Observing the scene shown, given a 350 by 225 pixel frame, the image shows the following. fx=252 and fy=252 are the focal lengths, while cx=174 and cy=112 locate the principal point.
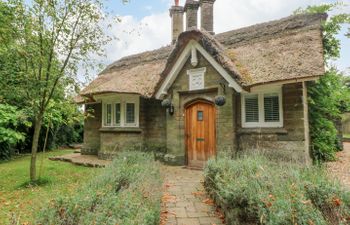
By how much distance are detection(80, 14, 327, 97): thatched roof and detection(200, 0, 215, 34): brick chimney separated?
711mm

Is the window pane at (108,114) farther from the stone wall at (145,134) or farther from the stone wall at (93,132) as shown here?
the stone wall at (93,132)

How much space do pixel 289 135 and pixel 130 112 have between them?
6.76 metres

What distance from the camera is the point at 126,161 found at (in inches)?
238

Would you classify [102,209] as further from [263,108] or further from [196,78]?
[196,78]

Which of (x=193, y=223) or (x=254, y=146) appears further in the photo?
(x=254, y=146)

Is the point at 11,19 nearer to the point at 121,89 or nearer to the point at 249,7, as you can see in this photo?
the point at 121,89

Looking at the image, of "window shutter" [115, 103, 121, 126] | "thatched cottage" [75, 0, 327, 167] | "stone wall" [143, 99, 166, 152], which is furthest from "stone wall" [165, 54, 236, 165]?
"window shutter" [115, 103, 121, 126]

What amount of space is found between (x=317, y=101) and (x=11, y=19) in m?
10.2

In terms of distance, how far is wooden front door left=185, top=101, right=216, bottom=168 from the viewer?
891cm

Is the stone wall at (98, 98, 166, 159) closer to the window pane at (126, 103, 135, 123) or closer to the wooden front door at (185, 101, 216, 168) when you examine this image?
the window pane at (126, 103, 135, 123)

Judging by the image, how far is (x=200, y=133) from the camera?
9.15m

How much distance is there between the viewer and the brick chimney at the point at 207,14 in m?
11.3

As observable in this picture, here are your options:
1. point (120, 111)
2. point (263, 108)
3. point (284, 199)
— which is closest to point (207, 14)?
point (263, 108)

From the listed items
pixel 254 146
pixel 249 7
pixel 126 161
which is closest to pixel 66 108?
pixel 126 161
